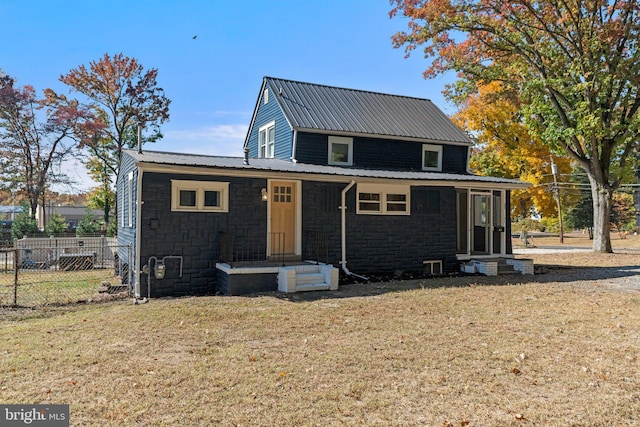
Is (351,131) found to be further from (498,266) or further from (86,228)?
(86,228)

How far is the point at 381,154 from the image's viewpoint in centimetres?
1434

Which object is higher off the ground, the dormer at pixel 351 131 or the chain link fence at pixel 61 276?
the dormer at pixel 351 131

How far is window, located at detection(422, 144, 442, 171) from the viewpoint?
15.0m

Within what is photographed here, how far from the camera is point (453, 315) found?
269 inches

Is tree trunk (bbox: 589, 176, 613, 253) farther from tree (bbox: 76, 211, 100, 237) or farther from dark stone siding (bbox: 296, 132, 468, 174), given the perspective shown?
tree (bbox: 76, 211, 100, 237)

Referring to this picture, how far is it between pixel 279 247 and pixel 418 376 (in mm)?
7010

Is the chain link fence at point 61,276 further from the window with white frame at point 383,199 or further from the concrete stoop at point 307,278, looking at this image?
the window with white frame at point 383,199

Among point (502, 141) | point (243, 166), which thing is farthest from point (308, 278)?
point (502, 141)

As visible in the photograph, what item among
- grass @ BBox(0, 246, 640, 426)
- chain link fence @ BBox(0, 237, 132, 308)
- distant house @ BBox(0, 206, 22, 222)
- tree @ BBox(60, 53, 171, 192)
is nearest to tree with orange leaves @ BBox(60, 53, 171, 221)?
tree @ BBox(60, 53, 171, 192)

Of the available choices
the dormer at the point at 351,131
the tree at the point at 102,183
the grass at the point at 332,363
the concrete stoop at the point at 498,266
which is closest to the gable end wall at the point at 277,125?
the dormer at the point at 351,131

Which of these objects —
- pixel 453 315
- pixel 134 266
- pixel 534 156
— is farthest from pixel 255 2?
pixel 534 156

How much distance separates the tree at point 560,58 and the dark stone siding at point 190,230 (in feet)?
35.5

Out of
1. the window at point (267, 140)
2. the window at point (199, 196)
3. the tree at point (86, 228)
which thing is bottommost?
the tree at point (86, 228)

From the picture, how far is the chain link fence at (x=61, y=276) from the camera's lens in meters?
8.60
